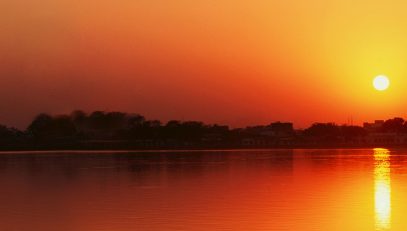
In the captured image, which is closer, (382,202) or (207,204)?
(207,204)

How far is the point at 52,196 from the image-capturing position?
31.4 m

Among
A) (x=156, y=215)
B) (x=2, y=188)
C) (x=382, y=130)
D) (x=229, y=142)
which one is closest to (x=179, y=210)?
(x=156, y=215)

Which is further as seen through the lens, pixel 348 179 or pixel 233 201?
pixel 348 179

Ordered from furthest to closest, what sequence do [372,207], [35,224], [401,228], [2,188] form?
[2,188] < [372,207] < [35,224] < [401,228]

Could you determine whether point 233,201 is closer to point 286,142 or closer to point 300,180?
point 300,180

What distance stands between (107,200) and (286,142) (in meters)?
140

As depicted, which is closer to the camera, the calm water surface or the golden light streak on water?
the golden light streak on water

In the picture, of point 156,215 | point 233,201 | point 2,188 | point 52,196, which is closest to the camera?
point 156,215

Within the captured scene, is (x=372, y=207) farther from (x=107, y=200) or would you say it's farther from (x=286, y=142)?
(x=286, y=142)

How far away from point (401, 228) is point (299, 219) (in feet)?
11.0

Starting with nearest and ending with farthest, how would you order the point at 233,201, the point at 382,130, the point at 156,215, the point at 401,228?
the point at 401,228, the point at 156,215, the point at 233,201, the point at 382,130

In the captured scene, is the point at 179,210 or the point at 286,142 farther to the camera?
the point at 286,142

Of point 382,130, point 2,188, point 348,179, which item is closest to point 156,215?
point 2,188

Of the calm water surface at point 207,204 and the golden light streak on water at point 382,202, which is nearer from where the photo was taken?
the golden light streak on water at point 382,202
